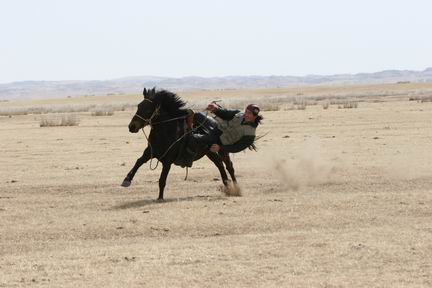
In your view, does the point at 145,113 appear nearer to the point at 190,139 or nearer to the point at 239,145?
the point at 190,139

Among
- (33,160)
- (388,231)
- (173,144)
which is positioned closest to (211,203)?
(173,144)

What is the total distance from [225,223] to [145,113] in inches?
137

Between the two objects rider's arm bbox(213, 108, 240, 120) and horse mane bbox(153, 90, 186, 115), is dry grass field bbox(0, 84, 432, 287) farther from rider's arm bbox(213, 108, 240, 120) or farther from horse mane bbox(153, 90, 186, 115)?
horse mane bbox(153, 90, 186, 115)

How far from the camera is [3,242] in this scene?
10930 millimetres

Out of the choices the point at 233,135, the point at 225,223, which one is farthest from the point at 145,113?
the point at 225,223

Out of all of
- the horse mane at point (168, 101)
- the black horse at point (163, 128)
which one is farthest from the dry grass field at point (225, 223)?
the horse mane at point (168, 101)

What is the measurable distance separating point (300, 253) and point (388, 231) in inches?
73.5

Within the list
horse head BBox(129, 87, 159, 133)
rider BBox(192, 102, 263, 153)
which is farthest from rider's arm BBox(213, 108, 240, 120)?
horse head BBox(129, 87, 159, 133)

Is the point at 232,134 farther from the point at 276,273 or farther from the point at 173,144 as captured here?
the point at 276,273

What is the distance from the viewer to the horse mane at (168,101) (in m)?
15.0

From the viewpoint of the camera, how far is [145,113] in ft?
48.2

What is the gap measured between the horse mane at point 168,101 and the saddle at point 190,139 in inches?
11.2

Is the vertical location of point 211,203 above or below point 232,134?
below

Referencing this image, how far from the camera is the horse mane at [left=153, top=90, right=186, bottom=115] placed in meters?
15.0
